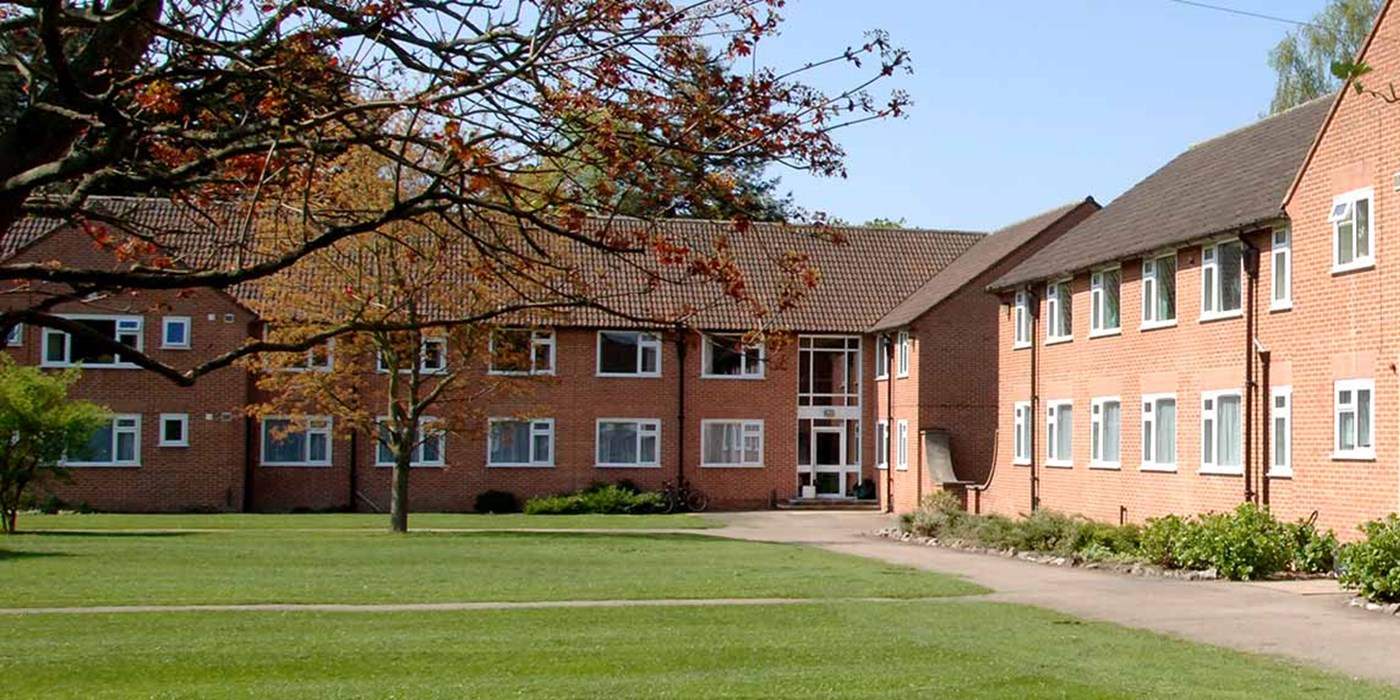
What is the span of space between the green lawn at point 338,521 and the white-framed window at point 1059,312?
965cm

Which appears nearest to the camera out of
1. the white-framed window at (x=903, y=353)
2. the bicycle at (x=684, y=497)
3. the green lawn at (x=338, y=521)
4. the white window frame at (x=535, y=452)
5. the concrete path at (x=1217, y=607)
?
the concrete path at (x=1217, y=607)

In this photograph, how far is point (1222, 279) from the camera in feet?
97.4

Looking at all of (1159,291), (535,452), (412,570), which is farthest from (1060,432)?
(535,452)

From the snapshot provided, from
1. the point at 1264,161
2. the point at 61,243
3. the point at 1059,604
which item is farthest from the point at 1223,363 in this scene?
the point at 61,243

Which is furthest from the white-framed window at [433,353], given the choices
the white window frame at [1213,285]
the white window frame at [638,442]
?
the white window frame at [1213,285]

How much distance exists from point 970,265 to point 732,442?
894 centimetres

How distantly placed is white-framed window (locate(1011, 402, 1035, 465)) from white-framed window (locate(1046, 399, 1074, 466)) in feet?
3.26

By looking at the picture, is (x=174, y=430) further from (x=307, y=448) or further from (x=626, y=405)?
(x=626, y=405)

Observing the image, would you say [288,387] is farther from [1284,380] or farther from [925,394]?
[1284,380]

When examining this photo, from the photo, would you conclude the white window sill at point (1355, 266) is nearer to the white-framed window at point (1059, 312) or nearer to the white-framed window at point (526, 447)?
the white-framed window at point (1059, 312)

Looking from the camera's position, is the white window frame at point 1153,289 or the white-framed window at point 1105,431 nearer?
the white window frame at point 1153,289

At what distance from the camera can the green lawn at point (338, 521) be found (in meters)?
39.1

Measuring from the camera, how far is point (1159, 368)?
32.1 m

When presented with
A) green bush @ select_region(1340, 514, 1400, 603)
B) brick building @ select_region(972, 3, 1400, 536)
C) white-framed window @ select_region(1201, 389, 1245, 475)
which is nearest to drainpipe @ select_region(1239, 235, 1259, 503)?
brick building @ select_region(972, 3, 1400, 536)
